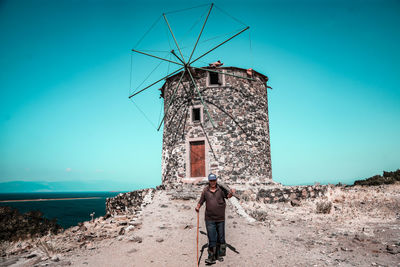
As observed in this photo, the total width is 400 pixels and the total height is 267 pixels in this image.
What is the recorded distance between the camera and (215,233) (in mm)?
5004

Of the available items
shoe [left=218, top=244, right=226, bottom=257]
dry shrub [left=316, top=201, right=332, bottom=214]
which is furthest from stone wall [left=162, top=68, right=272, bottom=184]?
shoe [left=218, top=244, right=226, bottom=257]

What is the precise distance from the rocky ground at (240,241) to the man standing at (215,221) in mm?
230

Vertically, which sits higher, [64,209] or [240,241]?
[240,241]

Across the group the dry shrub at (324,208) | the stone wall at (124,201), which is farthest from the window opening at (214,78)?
the dry shrub at (324,208)

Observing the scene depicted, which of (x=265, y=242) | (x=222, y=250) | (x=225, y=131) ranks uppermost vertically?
(x=225, y=131)

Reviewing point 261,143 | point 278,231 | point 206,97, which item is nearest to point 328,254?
point 278,231

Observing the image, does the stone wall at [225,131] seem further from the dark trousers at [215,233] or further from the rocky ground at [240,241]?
the dark trousers at [215,233]

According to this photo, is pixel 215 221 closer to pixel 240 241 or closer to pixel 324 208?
pixel 240 241

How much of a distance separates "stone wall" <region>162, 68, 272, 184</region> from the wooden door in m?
0.25

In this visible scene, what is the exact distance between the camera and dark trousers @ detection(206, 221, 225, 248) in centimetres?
495

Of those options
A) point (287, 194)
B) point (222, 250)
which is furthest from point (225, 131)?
point (222, 250)

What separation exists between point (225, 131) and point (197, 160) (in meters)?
2.34

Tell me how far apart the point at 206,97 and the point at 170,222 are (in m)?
8.32

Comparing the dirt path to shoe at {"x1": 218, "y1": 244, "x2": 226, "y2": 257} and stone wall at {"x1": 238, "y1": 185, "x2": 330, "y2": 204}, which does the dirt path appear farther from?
stone wall at {"x1": 238, "y1": 185, "x2": 330, "y2": 204}
